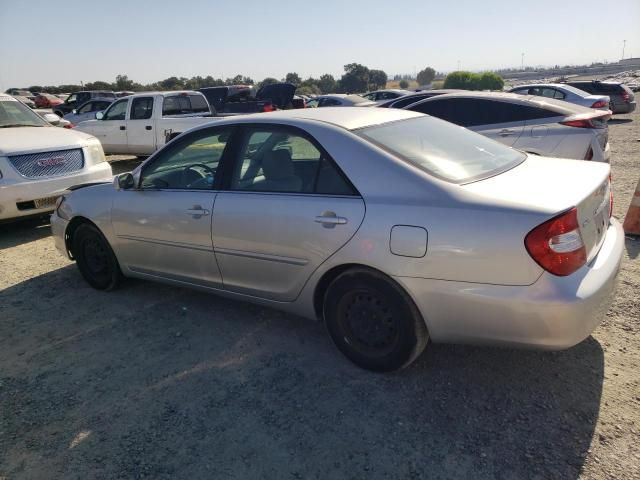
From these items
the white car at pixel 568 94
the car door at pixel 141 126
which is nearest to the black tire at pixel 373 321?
the car door at pixel 141 126

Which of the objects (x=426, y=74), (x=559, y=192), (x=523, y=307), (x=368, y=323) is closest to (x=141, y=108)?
(x=368, y=323)

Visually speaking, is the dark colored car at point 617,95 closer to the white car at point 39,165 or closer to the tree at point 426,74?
the white car at point 39,165

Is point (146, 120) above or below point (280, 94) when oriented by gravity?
below

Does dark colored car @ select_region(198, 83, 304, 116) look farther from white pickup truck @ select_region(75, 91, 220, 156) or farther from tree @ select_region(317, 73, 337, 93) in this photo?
tree @ select_region(317, 73, 337, 93)

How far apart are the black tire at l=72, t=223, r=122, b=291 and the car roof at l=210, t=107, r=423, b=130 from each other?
178 centimetres

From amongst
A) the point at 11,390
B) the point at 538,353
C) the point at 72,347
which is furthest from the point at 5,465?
the point at 538,353

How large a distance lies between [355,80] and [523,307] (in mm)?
65842

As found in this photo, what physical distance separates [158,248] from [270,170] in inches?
47.5

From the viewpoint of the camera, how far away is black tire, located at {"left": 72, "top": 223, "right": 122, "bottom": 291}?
169 inches

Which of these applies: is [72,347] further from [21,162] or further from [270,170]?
[21,162]

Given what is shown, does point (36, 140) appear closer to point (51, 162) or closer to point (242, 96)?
point (51, 162)

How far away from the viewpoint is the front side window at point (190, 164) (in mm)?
3543

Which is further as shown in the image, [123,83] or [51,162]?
[123,83]

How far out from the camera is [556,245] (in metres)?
2.31
